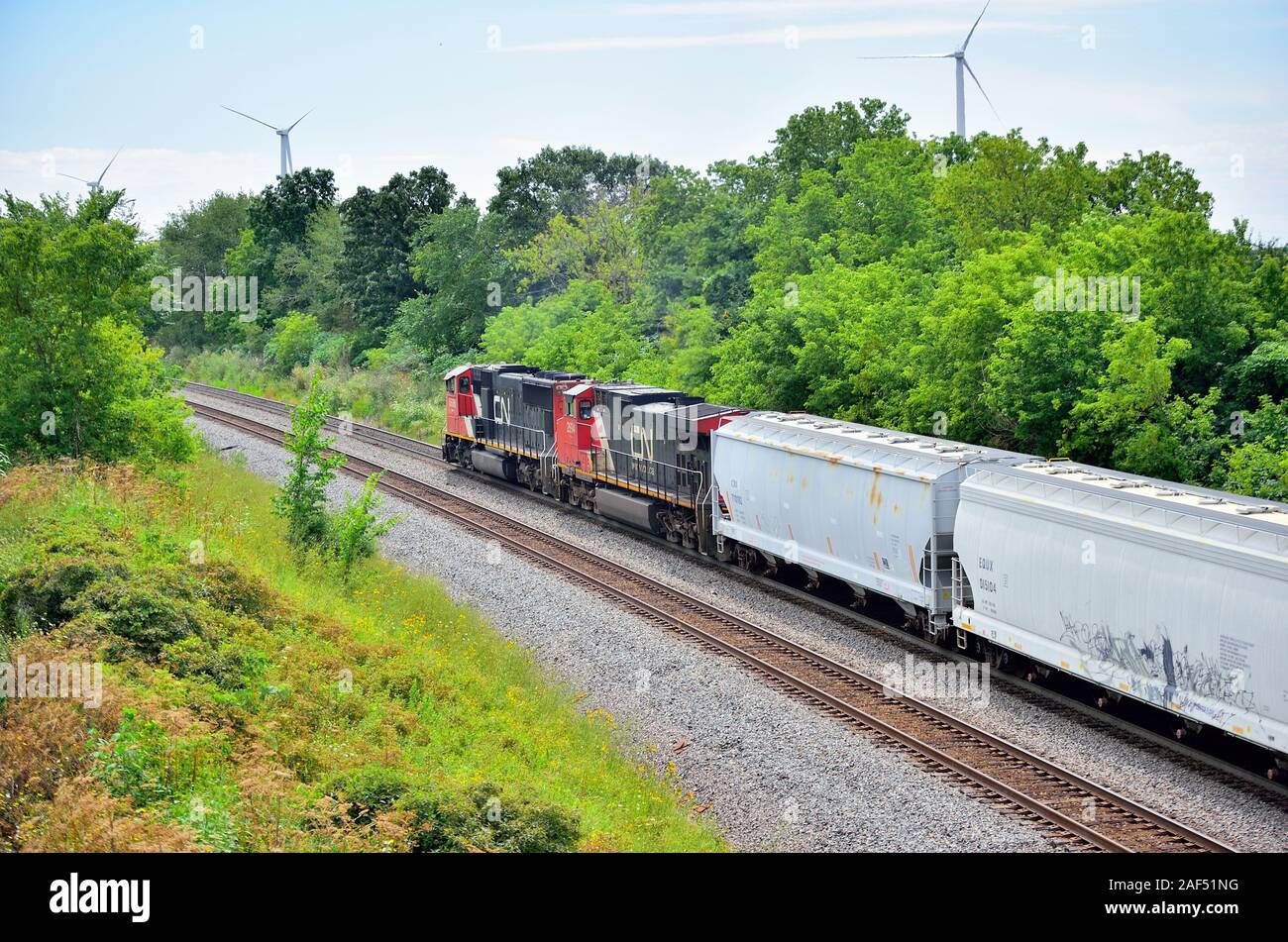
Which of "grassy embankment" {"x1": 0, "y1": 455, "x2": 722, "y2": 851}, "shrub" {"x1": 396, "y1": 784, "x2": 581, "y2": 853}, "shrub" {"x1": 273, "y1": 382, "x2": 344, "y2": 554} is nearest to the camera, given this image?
"grassy embankment" {"x1": 0, "y1": 455, "x2": 722, "y2": 851}

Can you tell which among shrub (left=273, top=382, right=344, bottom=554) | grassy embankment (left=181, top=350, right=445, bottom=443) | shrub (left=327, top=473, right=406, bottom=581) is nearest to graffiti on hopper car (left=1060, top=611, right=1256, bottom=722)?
shrub (left=327, top=473, right=406, bottom=581)

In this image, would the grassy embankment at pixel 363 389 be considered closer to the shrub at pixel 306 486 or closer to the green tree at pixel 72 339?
the green tree at pixel 72 339

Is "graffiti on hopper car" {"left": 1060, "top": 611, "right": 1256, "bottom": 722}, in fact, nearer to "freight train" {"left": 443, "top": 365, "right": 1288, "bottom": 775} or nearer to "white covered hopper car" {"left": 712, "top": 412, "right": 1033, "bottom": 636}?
"freight train" {"left": 443, "top": 365, "right": 1288, "bottom": 775}

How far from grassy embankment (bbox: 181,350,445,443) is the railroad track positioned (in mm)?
24630

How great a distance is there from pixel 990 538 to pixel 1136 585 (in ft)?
11.1

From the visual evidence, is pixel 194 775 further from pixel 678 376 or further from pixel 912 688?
pixel 678 376

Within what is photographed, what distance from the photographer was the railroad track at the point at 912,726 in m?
14.4

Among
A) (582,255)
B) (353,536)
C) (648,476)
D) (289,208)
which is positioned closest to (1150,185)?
(648,476)

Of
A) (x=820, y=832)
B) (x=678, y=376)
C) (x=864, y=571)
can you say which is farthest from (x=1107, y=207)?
(x=820, y=832)

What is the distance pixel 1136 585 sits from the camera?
16531 millimetres

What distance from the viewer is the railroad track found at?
1442 centimetres

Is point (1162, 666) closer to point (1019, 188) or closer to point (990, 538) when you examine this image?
point (990, 538)

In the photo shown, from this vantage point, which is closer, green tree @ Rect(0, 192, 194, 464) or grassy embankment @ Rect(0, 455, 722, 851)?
grassy embankment @ Rect(0, 455, 722, 851)
